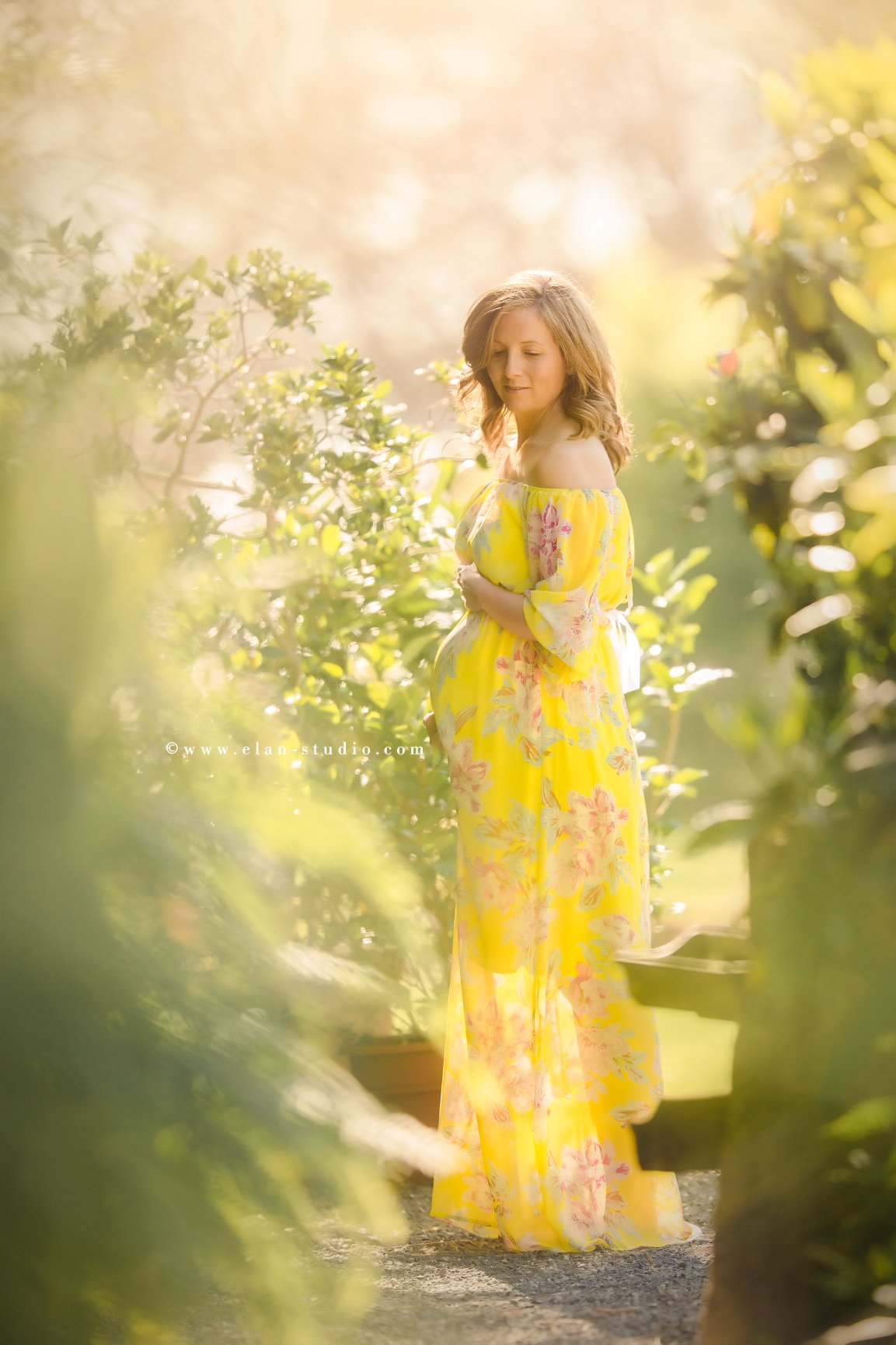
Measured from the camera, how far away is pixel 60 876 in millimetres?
411

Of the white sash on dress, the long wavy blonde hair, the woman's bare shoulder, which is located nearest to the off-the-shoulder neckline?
the woman's bare shoulder

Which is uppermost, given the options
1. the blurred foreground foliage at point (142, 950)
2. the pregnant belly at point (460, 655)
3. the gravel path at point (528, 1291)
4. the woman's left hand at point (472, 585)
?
the woman's left hand at point (472, 585)

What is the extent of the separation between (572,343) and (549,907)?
1.01 meters

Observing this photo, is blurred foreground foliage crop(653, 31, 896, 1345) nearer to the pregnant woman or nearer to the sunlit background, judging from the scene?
the sunlit background

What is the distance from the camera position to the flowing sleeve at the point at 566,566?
195cm

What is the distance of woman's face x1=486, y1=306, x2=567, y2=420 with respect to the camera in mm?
2080

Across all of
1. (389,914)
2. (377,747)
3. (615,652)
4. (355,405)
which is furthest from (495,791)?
(389,914)

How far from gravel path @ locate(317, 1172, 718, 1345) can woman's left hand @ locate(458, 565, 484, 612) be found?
104cm

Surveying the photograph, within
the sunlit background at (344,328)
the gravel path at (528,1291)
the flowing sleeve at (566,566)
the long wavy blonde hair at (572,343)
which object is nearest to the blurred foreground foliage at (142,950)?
the sunlit background at (344,328)

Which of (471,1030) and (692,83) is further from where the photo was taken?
(692,83)

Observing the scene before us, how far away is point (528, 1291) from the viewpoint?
1.61 m

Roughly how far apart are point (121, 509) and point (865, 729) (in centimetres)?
53

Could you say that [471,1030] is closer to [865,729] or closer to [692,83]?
[865,729]

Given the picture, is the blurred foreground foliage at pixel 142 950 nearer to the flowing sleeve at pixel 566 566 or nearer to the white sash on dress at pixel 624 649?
the flowing sleeve at pixel 566 566
